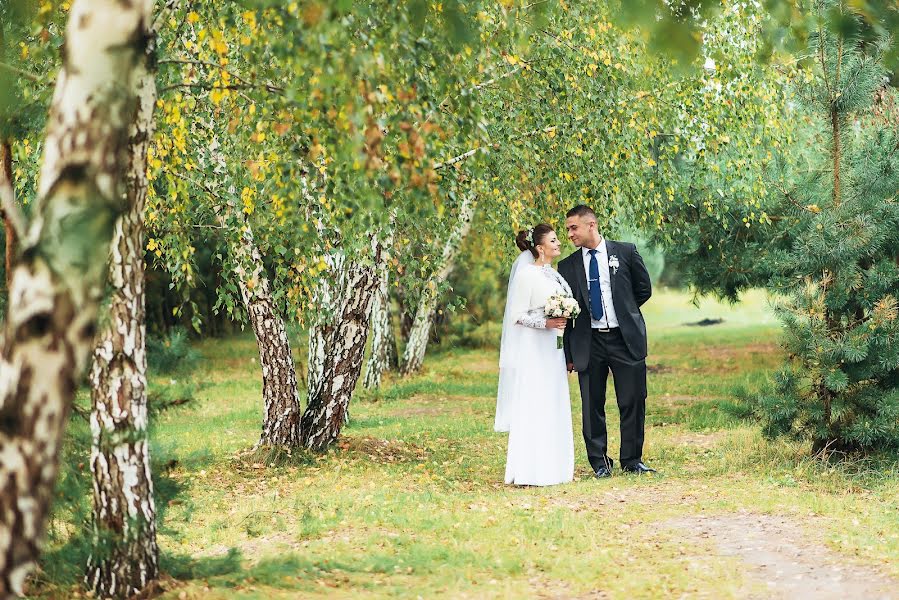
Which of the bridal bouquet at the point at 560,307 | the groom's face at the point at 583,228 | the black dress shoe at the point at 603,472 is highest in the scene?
the groom's face at the point at 583,228

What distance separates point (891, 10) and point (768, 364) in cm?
2070

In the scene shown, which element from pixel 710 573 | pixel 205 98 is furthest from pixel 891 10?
pixel 205 98

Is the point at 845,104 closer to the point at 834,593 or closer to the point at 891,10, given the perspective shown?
the point at 834,593

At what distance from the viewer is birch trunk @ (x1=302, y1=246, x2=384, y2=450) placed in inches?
441

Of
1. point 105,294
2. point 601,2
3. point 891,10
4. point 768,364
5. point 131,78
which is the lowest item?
point 768,364

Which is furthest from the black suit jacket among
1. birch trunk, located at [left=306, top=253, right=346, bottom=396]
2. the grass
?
birch trunk, located at [left=306, top=253, right=346, bottom=396]

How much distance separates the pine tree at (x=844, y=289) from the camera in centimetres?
930

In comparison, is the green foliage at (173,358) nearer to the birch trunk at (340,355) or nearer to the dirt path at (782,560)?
the dirt path at (782,560)

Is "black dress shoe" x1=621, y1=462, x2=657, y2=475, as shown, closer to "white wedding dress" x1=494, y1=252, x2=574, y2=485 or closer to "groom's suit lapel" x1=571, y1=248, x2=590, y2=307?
"white wedding dress" x1=494, y1=252, x2=574, y2=485

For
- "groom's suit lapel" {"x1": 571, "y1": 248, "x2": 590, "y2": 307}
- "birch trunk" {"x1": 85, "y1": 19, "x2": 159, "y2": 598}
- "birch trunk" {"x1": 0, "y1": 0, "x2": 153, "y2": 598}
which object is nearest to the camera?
"birch trunk" {"x1": 0, "y1": 0, "x2": 153, "y2": 598}

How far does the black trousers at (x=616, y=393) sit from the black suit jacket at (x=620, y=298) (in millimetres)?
108

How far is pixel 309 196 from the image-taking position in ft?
29.3

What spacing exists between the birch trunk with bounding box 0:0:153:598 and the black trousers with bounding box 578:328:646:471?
6.66 metres

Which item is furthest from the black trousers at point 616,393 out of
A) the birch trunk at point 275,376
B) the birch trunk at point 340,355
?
the birch trunk at point 275,376
